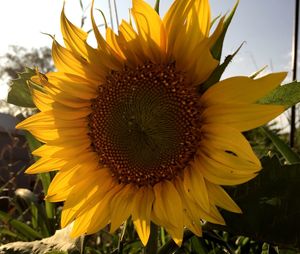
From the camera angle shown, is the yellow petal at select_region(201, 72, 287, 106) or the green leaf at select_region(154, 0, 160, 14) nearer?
the yellow petal at select_region(201, 72, 287, 106)

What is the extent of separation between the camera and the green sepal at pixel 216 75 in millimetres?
863

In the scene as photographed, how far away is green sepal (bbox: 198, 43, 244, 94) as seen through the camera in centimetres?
86

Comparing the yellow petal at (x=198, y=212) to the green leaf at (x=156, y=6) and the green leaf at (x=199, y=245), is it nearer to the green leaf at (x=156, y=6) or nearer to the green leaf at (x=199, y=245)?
the green leaf at (x=199, y=245)

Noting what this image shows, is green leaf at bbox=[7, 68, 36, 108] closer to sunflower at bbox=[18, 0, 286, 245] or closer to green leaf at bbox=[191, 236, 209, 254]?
sunflower at bbox=[18, 0, 286, 245]

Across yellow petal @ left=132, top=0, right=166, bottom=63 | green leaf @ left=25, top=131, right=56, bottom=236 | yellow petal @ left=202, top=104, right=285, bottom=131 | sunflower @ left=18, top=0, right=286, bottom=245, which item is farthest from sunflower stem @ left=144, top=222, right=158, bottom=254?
green leaf @ left=25, top=131, right=56, bottom=236

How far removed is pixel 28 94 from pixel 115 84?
231 millimetres

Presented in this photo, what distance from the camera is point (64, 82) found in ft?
3.42

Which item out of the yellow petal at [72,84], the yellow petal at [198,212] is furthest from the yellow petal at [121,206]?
the yellow petal at [72,84]

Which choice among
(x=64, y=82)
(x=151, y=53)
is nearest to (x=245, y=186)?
(x=151, y=53)

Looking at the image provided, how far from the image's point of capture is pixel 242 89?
838 millimetres

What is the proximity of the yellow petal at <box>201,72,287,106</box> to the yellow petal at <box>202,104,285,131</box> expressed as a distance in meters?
0.01

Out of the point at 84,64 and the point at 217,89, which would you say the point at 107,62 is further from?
the point at 217,89

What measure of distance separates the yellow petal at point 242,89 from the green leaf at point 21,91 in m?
0.47

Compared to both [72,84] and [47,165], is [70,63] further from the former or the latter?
[47,165]
